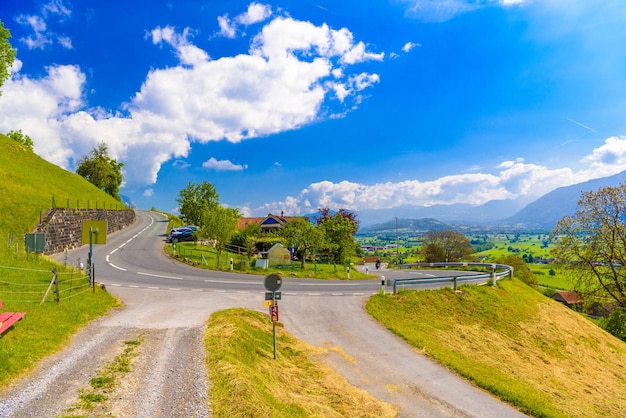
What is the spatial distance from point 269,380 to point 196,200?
172ft

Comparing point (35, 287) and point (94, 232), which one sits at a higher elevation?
point (94, 232)

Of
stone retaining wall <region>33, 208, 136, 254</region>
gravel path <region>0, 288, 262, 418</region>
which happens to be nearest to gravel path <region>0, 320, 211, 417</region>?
gravel path <region>0, 288, 262, 418</region>

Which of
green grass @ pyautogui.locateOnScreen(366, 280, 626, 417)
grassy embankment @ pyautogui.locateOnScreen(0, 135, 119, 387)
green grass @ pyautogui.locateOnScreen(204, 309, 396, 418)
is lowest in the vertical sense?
green grass @ pyautogui.locateOnScreen(366, 280, 626, 417)

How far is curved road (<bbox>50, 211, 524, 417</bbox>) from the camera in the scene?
11.3 meters

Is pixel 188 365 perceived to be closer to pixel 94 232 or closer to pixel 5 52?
pixel 94 232

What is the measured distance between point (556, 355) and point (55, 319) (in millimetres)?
23344

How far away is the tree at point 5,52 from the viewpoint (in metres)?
40.4

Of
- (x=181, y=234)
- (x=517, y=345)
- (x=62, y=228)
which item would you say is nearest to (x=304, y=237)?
(x=181, y=234)

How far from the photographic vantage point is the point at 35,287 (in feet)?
56.2

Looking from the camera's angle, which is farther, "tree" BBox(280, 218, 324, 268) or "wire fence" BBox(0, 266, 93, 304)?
"tree" BBox(280, 218, 324, 268)

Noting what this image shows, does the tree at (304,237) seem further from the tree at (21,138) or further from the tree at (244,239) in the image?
the tree at (21,138)

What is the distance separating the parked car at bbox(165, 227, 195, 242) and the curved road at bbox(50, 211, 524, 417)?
14950 mm

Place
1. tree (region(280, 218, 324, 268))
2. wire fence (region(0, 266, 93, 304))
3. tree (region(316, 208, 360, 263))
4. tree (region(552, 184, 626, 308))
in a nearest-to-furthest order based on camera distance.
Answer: wire fence (region(0, 266, 93, 304)) → tree (region(552, 184, 626, 308)) → tree (region(280, 218, 324, 268)) → tree (region(316, 208, 360, 263))

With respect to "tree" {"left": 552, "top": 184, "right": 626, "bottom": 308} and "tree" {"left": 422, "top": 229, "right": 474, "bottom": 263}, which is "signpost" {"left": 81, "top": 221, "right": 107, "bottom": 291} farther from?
"tree" {"left": 422, "top": 229, "right": 474, "bottom": 263}
